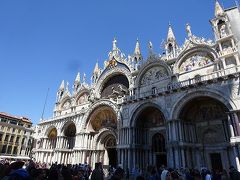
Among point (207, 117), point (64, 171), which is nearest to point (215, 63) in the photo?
point (207, 117)

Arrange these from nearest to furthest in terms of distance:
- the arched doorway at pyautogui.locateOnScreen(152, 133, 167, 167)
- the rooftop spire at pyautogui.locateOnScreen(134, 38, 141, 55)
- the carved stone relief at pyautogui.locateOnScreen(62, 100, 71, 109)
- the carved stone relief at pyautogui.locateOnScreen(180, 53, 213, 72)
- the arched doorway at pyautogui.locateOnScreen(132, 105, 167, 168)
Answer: the carved stone relief at pyautogui.locateOnScreen(180, 53, 213, 72) < the arched doorway at pyautogui.locateOnScreen(152, 133, 167, 167) < the arched doorway at pyautogui.locateOnScreen(132, 105, 167, 168) < the rooftop spire at pyautogui.locateOnScreen(134, 38, 141, 55) < the carved stone relief at pyautogui.locateOnScreen(62, 100, 71, 109)

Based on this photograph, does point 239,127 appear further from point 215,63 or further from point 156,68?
point 156,68

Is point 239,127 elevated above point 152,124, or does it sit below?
below

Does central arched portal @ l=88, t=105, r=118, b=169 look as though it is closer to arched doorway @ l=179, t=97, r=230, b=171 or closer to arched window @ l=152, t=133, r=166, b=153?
arched window @ l=152, t=133, r=166, b=153

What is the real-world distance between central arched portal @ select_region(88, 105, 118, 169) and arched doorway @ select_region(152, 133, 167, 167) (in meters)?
5.82

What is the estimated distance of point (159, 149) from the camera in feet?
68.4

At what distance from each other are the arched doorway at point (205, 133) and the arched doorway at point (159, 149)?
3463mm

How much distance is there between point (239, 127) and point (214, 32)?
10.6 m

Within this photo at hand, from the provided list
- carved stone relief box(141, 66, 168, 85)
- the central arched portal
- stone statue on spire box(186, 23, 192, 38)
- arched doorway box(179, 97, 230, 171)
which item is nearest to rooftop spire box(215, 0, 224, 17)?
stone statue on spire box(186, 23, 192, 38)

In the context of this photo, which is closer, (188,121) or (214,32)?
(188,121)

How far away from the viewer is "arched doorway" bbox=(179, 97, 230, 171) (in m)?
16.8

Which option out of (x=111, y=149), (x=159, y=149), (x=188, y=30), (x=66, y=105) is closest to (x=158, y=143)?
(x=159, y=149)

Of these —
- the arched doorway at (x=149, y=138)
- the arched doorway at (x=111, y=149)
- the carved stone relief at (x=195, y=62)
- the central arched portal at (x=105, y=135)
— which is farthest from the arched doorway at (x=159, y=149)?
the carved stone relief at (x=195, y=62)

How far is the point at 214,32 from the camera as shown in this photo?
2016 cm
